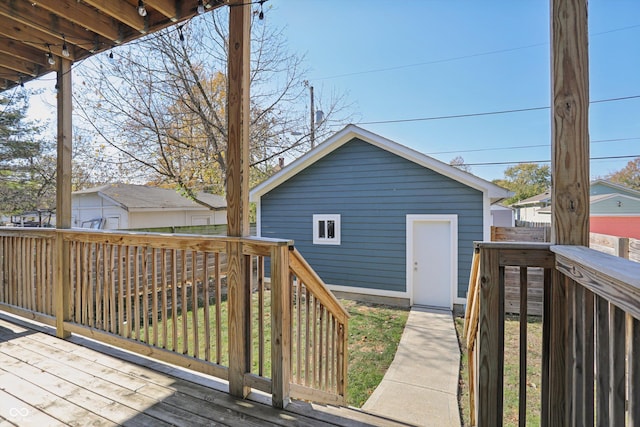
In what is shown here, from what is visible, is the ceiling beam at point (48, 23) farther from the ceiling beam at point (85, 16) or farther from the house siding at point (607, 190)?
the house siding at point (607, 190)

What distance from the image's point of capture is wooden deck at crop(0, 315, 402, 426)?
174 centimetres

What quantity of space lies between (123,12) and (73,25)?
0.73 metres

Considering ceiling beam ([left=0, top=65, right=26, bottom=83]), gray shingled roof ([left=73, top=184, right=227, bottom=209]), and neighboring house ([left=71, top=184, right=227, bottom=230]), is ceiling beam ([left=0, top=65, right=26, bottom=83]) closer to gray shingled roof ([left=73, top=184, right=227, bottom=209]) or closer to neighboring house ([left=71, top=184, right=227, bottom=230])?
gray shingled roof ([left=73, top=184, right=227, bottom=209])

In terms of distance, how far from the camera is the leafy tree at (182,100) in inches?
298

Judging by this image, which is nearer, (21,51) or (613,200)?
(613,200)

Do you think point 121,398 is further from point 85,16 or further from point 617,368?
point 85,16

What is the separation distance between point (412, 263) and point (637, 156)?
556 centimetres

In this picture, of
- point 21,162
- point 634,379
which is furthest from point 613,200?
point 21,162

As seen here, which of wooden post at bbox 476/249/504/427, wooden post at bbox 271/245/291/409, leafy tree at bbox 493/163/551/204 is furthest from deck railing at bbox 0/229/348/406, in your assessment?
leafy tree at bbox 493/163/551/204

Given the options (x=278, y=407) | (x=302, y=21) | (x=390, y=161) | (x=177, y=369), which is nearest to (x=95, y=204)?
(x=302, y=21)

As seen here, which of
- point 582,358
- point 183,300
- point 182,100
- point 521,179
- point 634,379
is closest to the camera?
point 634,379

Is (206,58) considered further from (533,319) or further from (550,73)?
(533,319)

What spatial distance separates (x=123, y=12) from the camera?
2.41 metres

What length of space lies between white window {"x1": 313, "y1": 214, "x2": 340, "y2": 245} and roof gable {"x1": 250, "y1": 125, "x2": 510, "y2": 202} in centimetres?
135
